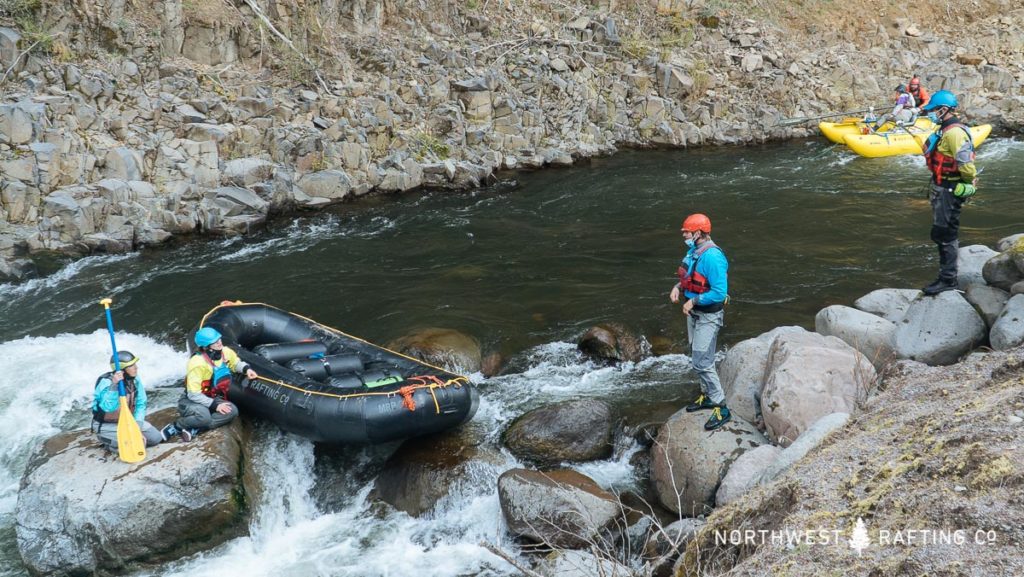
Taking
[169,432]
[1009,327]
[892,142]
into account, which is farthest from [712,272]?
[892,142]

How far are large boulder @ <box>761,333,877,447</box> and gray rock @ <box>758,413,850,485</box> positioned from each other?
0.75m

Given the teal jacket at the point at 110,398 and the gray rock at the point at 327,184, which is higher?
the gray rock at the point at 327,184

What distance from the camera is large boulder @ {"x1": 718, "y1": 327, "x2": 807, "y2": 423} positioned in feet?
22.4

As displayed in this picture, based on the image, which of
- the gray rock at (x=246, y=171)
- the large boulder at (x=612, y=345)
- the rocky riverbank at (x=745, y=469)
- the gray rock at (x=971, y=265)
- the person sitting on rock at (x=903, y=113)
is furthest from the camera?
the person sitting on rock at (x=903, y=113)

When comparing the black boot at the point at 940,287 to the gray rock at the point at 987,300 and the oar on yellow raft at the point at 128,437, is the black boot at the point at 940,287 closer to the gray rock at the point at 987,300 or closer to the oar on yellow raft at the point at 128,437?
the gray rock at the point at 987,300

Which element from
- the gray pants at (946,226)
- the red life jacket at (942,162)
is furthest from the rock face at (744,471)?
the red life jacket at (942,162)

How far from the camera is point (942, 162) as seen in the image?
707 centimetres

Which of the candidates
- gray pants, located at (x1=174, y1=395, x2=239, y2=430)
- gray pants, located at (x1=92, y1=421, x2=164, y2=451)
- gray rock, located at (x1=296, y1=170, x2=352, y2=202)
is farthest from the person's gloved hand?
gray rock, located at (x1=296, y1=170, x2=352, y2=202)

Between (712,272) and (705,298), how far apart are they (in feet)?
0.75

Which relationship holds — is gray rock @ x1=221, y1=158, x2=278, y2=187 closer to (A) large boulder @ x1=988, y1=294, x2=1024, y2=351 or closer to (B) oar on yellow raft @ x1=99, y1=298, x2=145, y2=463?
(B) oar on yellow raft @ x1=99, y1=298, x2=145, y2=463

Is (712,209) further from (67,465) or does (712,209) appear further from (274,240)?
(67,465)

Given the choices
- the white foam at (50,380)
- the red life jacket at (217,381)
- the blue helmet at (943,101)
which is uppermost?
the blue helmet at (943,101)

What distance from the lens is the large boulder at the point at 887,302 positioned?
28.0ft

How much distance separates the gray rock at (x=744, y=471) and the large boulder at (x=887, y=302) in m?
3.45
